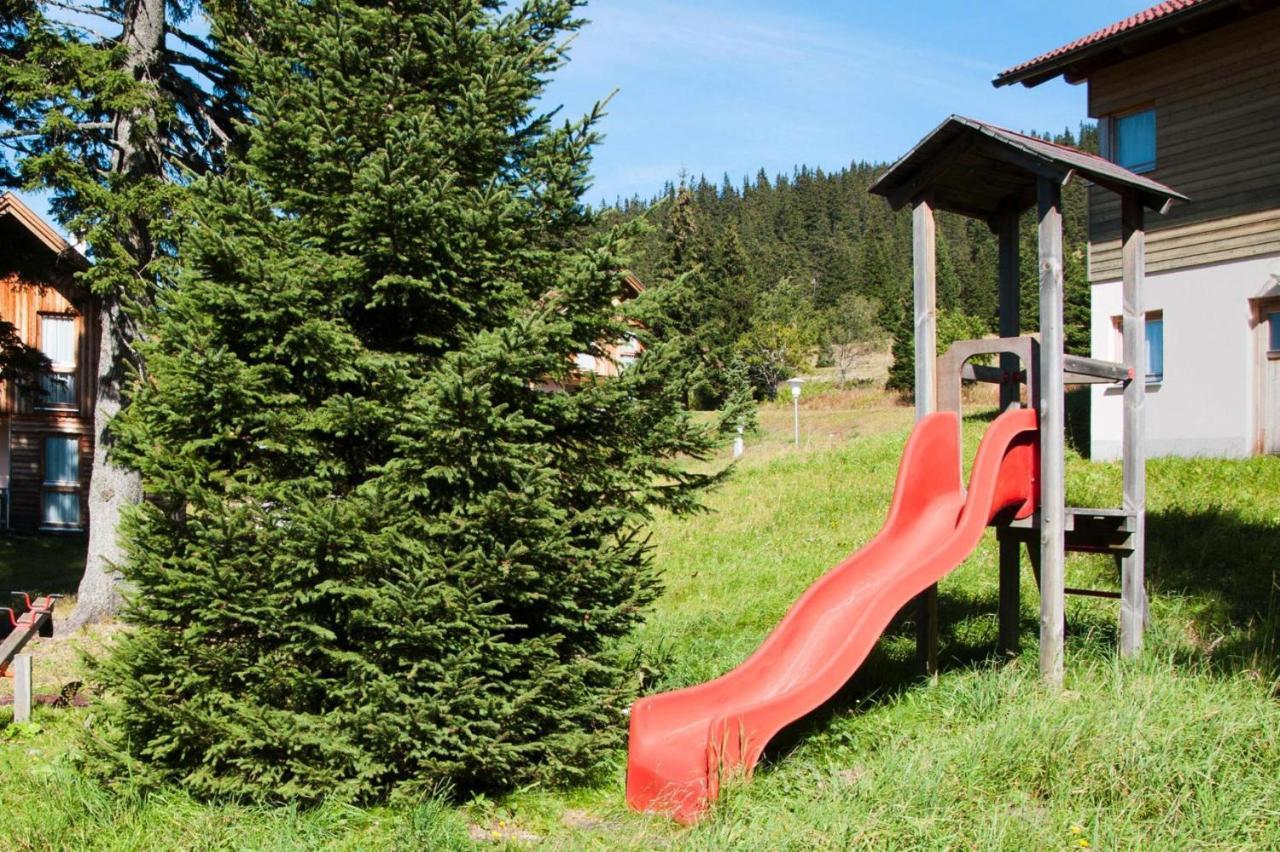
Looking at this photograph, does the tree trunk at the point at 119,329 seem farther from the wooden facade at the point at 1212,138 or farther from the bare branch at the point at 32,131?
the wooden facade at the point at 1212,138

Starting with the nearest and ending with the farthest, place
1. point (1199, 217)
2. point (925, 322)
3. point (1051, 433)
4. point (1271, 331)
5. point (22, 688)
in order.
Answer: point (1051, 433), point (925, 322), point (22, 688), point (1271, 331), point (1199, 217)

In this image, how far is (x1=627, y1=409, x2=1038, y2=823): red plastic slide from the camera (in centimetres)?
510

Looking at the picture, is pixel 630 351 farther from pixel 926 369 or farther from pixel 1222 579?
pixel 1222 579

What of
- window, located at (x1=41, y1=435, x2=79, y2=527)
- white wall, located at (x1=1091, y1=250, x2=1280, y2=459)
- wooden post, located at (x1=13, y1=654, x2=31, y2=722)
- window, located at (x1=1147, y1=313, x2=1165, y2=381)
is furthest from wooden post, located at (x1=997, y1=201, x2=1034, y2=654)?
window, located at (x1=41, y1=435, x2=79, y2=527)

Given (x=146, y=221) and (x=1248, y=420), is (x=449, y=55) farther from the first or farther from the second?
(x=1248, y=420)

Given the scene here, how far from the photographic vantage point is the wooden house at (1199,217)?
14.3 metres

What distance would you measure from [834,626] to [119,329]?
9978 millimetres

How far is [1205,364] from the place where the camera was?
48.9 feet

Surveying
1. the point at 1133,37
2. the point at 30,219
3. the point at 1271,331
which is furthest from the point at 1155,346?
the point at 30,219

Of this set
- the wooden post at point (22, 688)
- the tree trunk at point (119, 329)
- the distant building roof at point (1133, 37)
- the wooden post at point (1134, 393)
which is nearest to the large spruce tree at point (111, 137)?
the tree trunk at point (119, 329)

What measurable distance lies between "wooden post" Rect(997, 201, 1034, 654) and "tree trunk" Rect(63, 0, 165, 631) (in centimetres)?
→ 916

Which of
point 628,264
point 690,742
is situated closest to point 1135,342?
point 628,264

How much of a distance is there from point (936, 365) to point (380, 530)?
153 inches

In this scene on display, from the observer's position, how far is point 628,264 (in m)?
5.88
